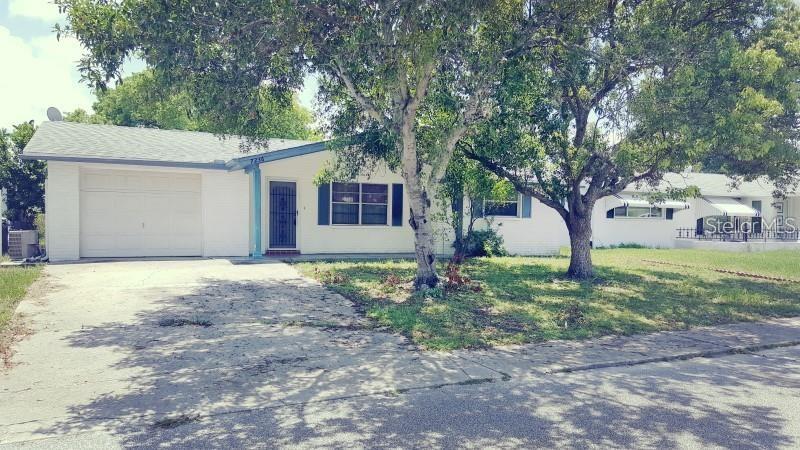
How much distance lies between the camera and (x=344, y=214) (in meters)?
17.0

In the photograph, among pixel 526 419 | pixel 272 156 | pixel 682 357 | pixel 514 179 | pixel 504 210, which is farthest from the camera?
pixel 504 210

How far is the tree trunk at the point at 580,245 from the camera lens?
1316 cm

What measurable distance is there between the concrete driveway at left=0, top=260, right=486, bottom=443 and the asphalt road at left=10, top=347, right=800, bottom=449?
0.27 m

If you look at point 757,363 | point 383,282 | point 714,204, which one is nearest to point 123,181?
point 383,282

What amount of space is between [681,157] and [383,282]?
6398mm

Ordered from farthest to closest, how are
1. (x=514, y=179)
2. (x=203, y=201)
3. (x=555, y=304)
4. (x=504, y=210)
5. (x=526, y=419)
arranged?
(x=504, y=210) < (x=203, y=201) < (x=514, y=179) < (x=555, y=304) < (x=526, y=419)

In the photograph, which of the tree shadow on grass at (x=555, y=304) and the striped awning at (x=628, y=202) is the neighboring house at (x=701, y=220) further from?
the tree shadow on grass at (x=555, y=304)

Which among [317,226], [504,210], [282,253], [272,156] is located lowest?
[282,253]

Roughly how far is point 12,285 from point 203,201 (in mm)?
5938

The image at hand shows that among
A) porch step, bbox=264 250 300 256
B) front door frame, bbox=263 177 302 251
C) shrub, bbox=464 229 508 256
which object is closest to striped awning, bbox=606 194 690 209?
shrub, bbox=464 229 508 256

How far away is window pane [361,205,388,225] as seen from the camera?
1722 centimetres

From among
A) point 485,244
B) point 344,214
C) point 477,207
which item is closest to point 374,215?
point 344,214

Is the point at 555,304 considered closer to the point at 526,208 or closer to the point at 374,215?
the point at 374,215

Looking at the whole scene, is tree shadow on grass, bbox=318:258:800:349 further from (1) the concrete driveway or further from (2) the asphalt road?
(2) the asphalt road
